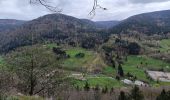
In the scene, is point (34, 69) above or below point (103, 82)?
above

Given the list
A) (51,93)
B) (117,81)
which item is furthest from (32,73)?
(117,81)

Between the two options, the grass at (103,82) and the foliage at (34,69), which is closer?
the foliage at (34,69)

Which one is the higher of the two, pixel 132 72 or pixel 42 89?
pixel 42 89

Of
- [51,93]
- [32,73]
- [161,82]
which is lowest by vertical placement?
[161,82]

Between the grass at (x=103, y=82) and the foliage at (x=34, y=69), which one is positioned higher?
the foliage at (x=34, y=69)

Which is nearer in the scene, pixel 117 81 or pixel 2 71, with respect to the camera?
pixel 2 71

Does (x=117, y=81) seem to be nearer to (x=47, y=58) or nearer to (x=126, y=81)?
(x=126, y=81)

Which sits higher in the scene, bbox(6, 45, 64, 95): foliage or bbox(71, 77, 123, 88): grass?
bbox(6, 45, 64, 95): foliage

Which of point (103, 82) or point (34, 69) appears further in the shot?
point (103, 82)

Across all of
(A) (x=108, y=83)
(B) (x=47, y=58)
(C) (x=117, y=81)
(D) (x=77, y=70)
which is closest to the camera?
(B) (x=47, y=58)

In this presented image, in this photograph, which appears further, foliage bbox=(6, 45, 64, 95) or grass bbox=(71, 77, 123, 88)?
grass bbox=(71, 77, 123, 88)

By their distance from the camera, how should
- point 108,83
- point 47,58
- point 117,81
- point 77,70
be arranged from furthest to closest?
point 77,70
point 117,81
point 108,83
point 47,58
